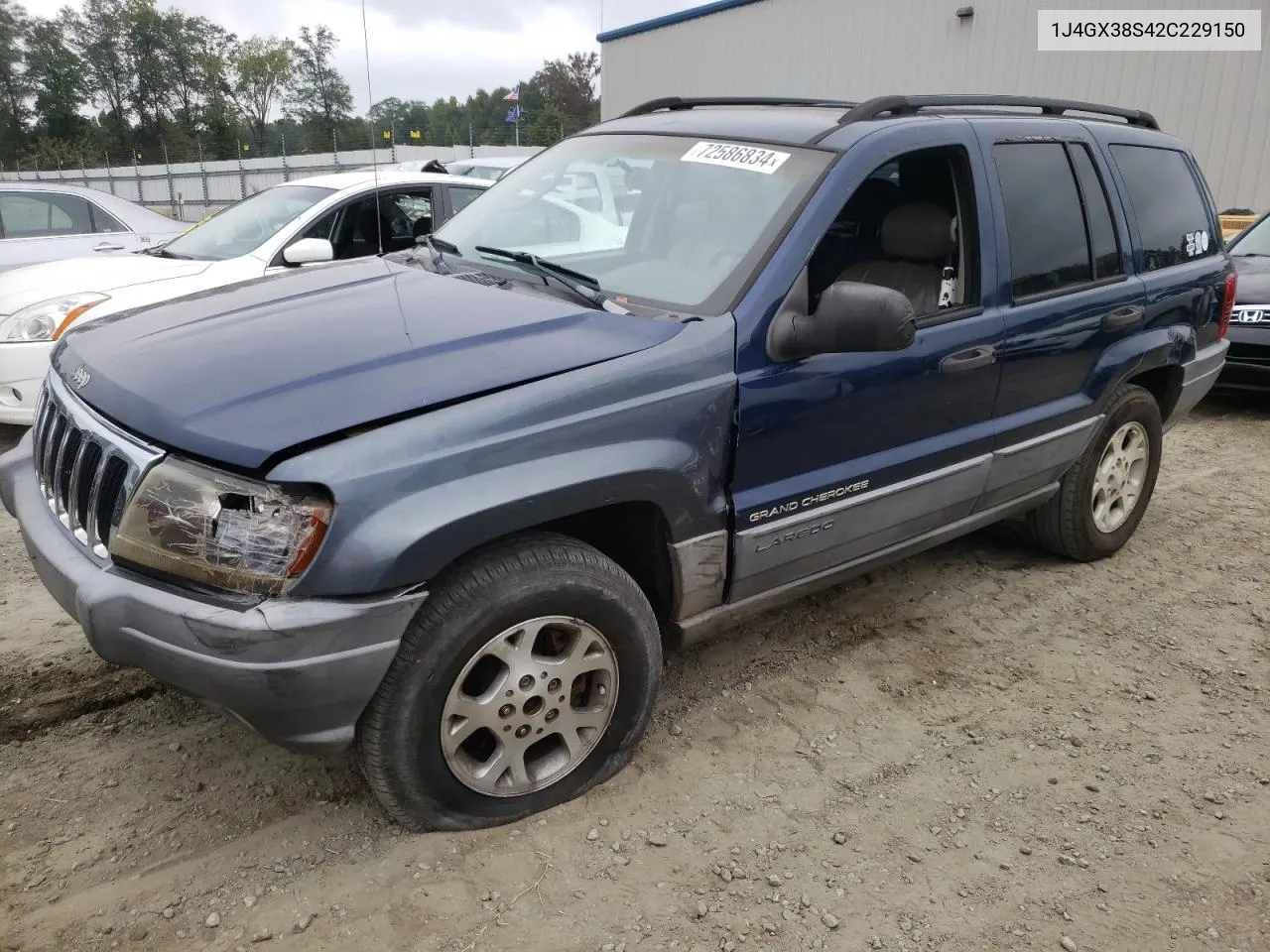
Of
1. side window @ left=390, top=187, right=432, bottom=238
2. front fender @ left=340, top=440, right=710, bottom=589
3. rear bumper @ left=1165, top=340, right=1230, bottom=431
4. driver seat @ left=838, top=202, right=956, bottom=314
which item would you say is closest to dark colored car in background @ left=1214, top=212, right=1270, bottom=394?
rear bumper @ left=1165, top=340, right=1230, bottom=431

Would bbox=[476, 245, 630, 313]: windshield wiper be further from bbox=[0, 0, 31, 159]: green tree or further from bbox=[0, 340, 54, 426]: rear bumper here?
bbox=[0, 0, 31, 159]: green tree

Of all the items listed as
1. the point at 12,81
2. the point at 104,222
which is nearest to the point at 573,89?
the point at 12,81

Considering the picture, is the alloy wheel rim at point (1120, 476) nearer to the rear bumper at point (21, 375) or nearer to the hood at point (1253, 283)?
the hood at point (1253, 283)

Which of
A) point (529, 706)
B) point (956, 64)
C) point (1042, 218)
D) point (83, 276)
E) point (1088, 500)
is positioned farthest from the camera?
point (956, 64)

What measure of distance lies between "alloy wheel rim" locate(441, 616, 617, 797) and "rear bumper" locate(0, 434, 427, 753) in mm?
269

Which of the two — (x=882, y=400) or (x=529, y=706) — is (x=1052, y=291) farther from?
(x=529, y=706)

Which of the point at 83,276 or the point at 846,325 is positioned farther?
the point at 83,276

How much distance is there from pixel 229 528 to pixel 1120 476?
383 cm

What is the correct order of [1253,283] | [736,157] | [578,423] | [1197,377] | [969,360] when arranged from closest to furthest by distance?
1. [578,423]
2. [736,157]
3. [969,360]
4. [1197,377]
5. [1253,283]

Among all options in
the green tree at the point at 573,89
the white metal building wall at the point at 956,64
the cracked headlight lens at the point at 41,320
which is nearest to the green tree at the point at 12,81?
the green tree at the point at 573,89

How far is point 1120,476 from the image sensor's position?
4367mm

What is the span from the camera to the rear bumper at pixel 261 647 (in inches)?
81.7

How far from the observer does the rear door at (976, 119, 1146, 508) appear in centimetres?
342

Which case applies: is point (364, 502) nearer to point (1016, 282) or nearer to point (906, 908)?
point (906, 908)
